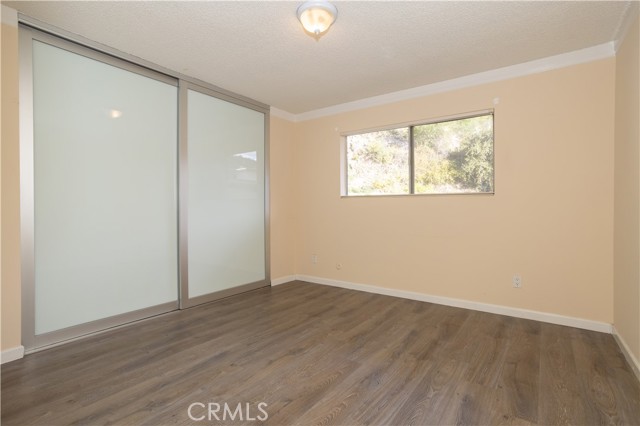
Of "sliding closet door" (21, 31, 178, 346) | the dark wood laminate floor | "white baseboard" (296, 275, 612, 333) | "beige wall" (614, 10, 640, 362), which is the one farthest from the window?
"sliding closet door" (21, 31, 178, 346)

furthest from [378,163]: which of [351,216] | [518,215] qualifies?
[518,215]

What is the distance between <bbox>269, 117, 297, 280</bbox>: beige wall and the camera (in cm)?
470

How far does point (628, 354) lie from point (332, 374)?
215 cm

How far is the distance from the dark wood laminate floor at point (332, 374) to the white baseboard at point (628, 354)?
0.05 m

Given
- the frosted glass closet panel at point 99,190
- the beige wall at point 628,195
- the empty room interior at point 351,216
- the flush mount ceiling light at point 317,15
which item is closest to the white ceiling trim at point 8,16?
the empty room interior at point 351,216

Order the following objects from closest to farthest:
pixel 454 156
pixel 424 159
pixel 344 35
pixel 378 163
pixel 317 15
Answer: pixel 317 15 < pixel 344 35 < pixel 454 156 < pixel 424 159 < pixel 378 163

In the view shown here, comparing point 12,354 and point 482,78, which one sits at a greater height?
point 482,78

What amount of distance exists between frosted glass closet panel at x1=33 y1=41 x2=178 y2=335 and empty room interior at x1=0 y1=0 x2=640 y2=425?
19 millimetres

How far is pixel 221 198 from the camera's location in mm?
3924

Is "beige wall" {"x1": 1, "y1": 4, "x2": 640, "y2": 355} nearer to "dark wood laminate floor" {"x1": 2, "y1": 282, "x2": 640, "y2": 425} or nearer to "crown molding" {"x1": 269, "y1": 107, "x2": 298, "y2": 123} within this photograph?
"dark wood laminate floor" {"x1": 2, "y1": 282, "x2": 640, "y2": 425}

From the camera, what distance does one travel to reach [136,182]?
308 centimetres

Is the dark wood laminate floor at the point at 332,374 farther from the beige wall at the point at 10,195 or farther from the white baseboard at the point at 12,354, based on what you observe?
the beige wall at the point at 10,195

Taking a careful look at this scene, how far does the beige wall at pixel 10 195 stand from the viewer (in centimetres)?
228

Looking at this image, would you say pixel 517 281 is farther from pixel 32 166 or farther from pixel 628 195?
pixel 32 166
